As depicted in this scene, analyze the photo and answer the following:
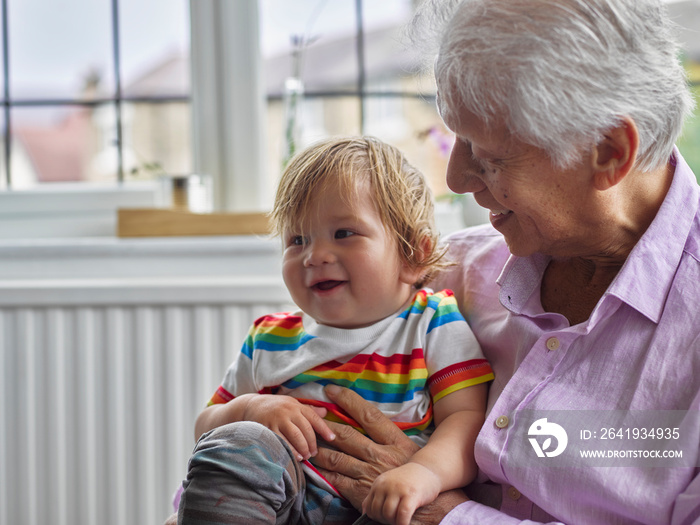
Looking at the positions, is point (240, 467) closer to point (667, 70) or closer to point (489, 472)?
point (489, 472)

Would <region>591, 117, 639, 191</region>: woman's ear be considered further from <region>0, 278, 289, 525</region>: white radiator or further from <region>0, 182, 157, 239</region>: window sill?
<region>0, 182, 157, 239</region>: window sill

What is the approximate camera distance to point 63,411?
211 cm

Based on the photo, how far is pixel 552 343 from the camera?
1053 mm

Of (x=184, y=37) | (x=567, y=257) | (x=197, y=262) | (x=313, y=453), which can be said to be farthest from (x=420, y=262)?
(x=184, y=37)

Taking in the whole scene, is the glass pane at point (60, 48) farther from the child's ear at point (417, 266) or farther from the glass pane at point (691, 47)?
the glass pane at point (691, 47)

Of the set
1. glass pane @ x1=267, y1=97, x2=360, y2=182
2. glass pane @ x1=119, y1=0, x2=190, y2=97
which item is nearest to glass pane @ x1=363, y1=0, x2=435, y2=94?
glass pane @ x1=267, y1=97, x2=360, y2=182

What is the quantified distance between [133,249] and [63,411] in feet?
1.69

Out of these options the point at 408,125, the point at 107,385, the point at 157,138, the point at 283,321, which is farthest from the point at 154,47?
the point at 283,321

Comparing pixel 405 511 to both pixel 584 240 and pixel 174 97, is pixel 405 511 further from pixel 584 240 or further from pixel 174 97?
pixel 174 97

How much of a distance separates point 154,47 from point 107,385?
3.73 feet

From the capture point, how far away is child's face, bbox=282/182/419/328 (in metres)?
1.20

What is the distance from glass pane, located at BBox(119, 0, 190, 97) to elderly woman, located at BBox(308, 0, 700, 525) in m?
1.57

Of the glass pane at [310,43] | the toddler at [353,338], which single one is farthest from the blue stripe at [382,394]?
the glass pane at [310,43]

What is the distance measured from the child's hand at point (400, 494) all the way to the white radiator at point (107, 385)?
105 cm
